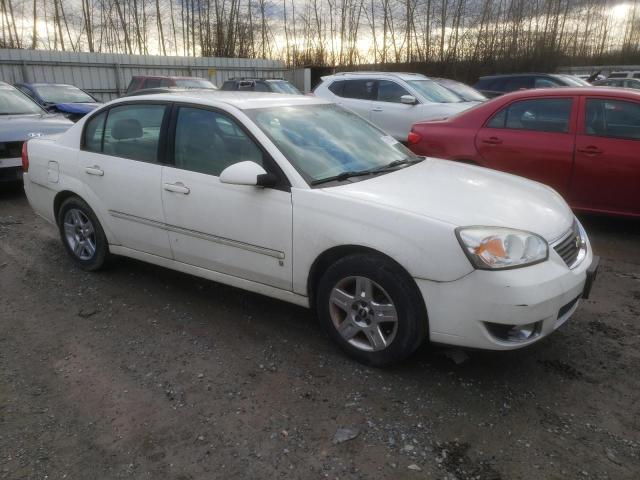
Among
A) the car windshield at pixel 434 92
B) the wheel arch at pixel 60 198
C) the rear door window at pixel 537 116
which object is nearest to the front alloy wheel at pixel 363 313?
the wheel arch at pixel 60 198

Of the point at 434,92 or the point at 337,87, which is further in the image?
the point at 337,87

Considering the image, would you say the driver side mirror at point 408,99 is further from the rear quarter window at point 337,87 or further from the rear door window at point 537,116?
the rear door window at point 537,116

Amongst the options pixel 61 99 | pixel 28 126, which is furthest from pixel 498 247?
pixel 61 99

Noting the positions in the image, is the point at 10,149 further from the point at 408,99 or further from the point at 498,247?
the point at 498,247

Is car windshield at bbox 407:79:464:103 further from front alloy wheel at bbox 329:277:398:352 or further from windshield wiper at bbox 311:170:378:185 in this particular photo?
front alloy wheel at bbox 329:277:398:352

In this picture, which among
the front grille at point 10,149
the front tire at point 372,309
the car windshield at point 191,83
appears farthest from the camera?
the car windshield at point 191,83

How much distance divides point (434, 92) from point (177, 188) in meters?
7.37

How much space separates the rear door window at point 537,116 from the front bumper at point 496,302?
3.22 m

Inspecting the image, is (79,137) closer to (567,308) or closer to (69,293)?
(69,293)

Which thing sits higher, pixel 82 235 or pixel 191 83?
pixel 191 83

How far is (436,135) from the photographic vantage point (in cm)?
620

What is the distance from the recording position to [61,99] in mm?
11664

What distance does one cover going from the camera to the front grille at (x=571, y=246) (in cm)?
295

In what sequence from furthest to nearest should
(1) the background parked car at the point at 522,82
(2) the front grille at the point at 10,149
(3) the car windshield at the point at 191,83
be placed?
(3) the car windshield at the point at 191,83, (1) the background parked car at the point at 522,82, (2) the front grille at the point at 10,149
